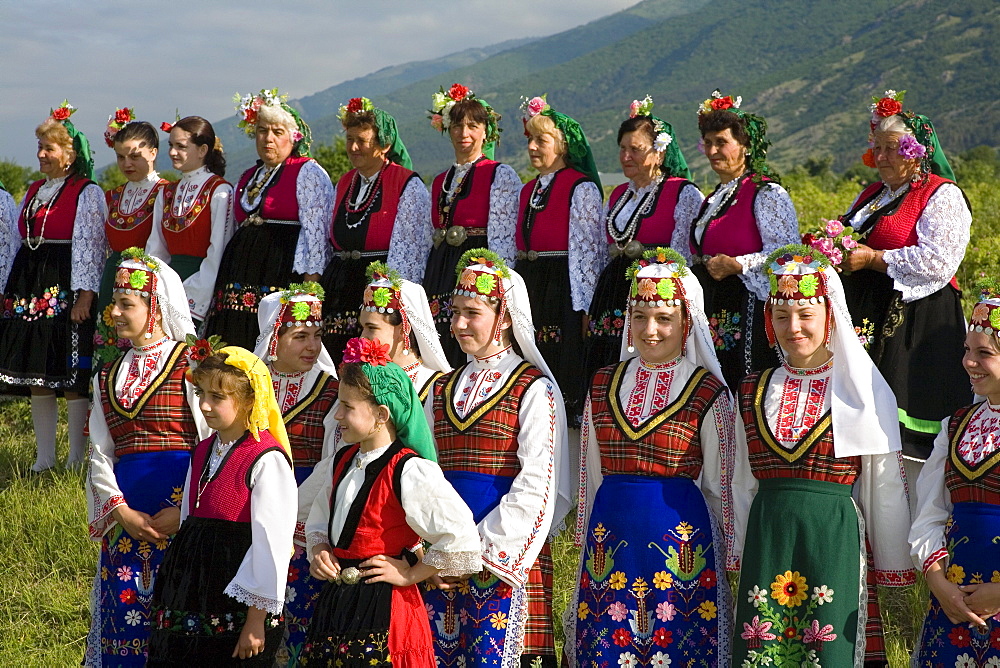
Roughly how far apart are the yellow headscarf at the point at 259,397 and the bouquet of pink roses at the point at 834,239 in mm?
2298

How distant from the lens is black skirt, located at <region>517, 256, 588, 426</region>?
604 centimetres

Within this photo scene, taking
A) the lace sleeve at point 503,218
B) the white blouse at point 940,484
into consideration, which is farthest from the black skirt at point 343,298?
the white blouse at point 940,484

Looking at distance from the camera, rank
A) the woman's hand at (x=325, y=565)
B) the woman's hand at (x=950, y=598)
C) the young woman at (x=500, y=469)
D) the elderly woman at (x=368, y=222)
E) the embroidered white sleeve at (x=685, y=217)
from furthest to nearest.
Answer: the elderly woman at (x=368, y=222)
the embroidered white sleeve at (x=685, y=217)
the young woman at (x=500, y=469)
the woman's hand at (x=325, y=565)
the woman's hand at (x=950, y=598)

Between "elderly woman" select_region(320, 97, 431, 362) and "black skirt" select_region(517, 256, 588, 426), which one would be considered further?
"elderly woman" select_region(320, 97, 431, 362)

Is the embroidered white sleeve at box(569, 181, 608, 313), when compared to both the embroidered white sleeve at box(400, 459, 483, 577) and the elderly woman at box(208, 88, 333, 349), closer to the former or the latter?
the elderly woman at box(208, 88, 333, 349)

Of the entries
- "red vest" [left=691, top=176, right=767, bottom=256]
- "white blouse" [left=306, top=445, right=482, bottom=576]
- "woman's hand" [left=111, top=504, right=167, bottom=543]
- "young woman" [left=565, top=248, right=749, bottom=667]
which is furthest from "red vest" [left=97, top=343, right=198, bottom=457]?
"red vest" [left=691, top=176, right=767, bottom=256]

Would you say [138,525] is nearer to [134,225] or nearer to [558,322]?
[558,322]

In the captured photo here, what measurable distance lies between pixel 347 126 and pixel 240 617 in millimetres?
3408

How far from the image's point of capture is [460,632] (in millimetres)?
4062

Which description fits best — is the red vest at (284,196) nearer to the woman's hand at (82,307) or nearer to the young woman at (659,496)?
the woman's hand at (82,307)

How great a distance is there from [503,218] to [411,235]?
1.77 feet

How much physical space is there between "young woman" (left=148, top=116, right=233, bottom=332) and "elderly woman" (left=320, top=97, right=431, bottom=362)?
68 centimetres

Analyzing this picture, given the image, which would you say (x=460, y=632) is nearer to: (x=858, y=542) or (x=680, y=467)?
(x=680, y=467)

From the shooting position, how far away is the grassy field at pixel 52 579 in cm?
534
